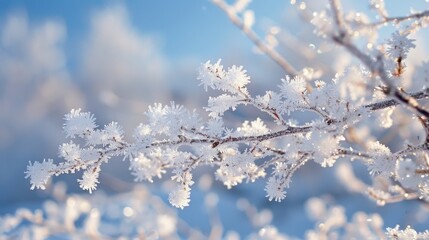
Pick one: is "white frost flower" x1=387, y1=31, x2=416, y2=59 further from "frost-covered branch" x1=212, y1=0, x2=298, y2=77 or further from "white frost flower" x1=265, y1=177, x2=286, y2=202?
"frost-covered branch" x1=212, y1=0, x2=298, y2=77

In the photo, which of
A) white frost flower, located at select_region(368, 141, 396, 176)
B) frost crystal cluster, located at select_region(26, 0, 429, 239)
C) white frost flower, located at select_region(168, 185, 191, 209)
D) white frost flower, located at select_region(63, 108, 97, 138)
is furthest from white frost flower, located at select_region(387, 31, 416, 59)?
white frost flower, located at select_region(63, 108, 97, 138)

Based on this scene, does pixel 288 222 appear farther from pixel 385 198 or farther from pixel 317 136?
pixel 317 136

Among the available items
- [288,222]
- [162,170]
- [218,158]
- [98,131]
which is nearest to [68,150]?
[98,131]

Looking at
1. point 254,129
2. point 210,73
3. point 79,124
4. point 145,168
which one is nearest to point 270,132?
point 254,129

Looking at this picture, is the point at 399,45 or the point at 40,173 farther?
the point at 40,173

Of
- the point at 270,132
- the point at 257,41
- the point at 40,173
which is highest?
the point at 257,41

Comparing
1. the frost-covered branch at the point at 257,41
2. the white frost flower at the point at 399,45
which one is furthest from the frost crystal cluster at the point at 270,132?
the frost-covered branch at the point at 257,41

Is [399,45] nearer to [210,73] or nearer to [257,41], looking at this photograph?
[210,73]
